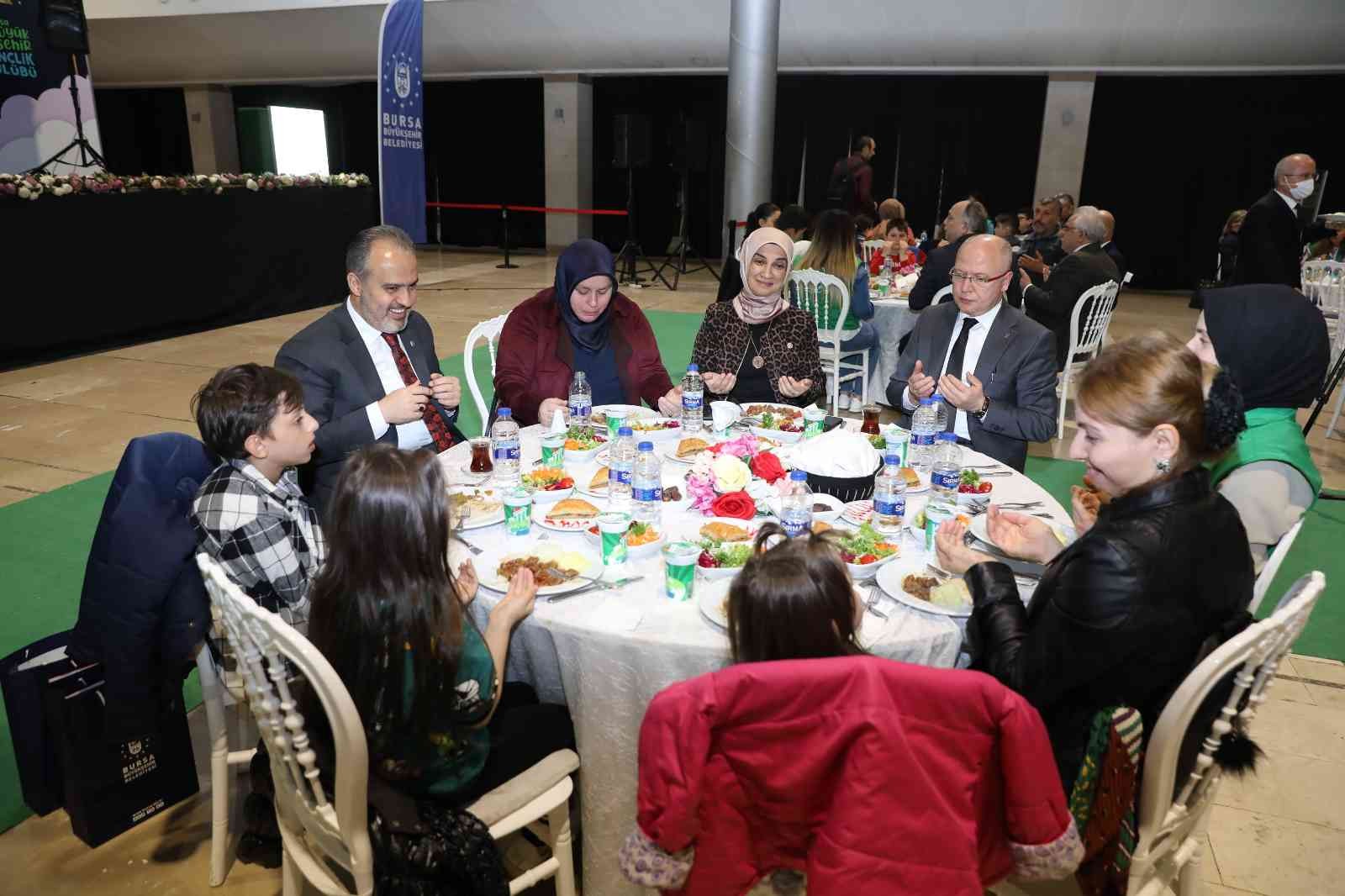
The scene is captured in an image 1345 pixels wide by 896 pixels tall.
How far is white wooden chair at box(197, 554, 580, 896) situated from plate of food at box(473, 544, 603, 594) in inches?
14.2

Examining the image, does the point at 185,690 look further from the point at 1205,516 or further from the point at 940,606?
the point at 1205,516

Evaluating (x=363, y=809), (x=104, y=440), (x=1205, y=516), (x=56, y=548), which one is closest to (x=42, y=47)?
(x=104, y=440)

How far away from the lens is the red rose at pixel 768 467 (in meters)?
2.54

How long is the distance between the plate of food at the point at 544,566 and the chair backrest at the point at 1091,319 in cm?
456

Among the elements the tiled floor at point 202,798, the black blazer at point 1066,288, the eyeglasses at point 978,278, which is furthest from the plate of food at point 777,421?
the black blazer at point 1066,288

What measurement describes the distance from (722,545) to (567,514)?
45cm

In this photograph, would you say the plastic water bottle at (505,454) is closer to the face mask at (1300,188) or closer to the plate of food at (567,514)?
the plate of food at (567,514)

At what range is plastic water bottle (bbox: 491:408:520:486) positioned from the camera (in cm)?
255

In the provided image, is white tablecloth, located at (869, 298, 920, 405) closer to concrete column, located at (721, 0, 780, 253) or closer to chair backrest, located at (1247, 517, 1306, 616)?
chair backrest, located at (1247, 517, 1306, 616)

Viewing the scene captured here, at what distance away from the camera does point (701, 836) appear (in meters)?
1.38

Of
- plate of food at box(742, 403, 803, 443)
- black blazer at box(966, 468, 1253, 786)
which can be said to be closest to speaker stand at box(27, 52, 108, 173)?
plate of food at box(742, 403, 803, 443)

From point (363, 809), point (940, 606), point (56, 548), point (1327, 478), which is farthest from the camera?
point (1327, 478)

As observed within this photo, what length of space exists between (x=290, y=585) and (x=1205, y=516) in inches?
75.7

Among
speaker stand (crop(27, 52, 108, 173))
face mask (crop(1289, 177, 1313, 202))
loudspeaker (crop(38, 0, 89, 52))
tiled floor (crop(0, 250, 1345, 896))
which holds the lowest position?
tiled floor (crop(0, 250, 1345, 896))
